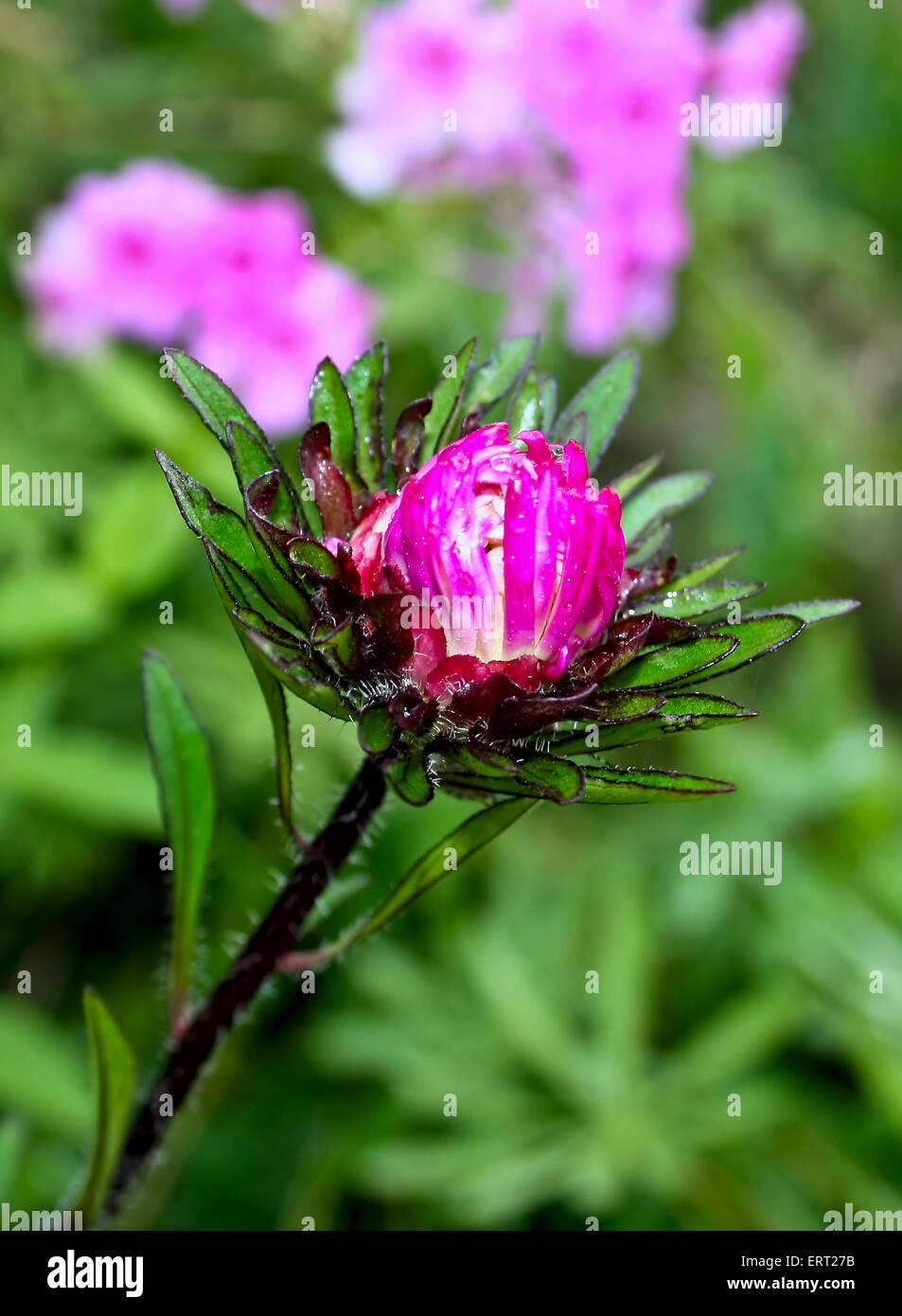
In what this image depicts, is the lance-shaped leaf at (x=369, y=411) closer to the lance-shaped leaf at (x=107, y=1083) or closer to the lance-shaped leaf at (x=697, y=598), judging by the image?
the lance-shaped leaf at (x=697, y=598)

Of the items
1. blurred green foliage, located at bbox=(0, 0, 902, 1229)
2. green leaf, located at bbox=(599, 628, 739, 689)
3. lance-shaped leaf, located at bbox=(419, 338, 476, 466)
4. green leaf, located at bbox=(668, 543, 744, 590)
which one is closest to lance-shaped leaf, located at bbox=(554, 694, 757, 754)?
green leaf, located at bbox=(599, 628, 739, 689)

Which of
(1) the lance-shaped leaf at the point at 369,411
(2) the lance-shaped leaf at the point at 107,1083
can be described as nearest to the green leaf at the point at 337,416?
(1) the lance-shaped leaf at the point at 369,411

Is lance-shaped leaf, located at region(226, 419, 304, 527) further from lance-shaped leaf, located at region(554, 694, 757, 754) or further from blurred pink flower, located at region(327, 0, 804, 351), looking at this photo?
blurred pink flower, located at region(327, 0, 804, 351)

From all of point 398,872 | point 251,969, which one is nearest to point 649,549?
point 251,969

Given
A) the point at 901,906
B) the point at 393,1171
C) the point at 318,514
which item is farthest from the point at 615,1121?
the point at 318,514

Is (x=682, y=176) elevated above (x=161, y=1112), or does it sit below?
above

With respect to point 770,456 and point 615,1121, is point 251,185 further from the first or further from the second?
point 615,1121

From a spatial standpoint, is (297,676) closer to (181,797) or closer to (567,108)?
(181,797)
